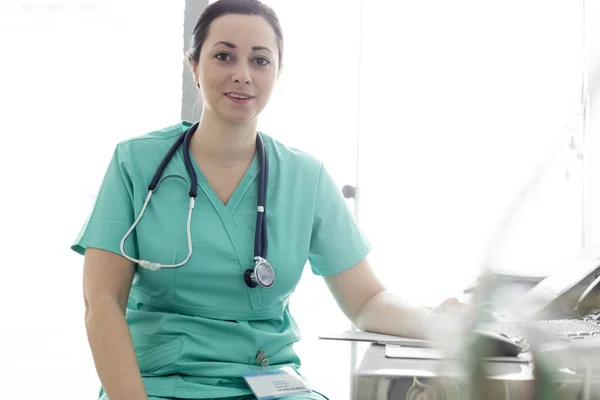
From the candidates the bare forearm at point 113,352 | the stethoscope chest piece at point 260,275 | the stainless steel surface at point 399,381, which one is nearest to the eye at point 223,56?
the stethoscope chest piece at point 260,275

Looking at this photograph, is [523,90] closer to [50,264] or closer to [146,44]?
[146,44]

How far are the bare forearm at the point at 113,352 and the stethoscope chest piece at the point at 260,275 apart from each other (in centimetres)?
22

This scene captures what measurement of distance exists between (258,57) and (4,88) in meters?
1.23

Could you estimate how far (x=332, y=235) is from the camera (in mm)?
1309

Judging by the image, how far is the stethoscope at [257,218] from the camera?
113 centimetres

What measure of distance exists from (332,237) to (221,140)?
0.29m

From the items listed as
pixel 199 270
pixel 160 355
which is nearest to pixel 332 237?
pixel 199 270

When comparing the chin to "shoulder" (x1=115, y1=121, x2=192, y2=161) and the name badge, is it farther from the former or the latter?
the name badge

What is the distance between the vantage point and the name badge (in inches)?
40.9

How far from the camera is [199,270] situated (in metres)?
1.16

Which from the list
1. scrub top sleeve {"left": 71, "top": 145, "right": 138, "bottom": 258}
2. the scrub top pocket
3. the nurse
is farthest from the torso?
the scrub top pocket

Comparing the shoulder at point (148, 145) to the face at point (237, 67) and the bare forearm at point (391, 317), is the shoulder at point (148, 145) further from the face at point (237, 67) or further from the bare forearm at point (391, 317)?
the bare forearm at point (391, 317)

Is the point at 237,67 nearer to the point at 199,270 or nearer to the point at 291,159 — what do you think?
the point at 291,159

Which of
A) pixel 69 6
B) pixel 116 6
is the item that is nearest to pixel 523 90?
pixel 116 6
